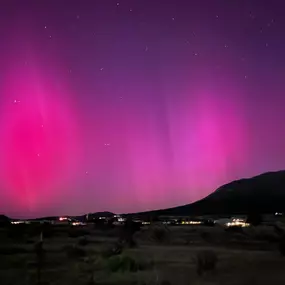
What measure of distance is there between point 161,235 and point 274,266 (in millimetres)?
34073

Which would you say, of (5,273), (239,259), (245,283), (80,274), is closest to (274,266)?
(239,259)

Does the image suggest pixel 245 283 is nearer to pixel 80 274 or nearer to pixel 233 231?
pixel 80 274

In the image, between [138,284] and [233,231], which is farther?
[233,231]

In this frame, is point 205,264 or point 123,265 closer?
point 123,265

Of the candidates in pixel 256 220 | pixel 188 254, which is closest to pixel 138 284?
pixel 188 254

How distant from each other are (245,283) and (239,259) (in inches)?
484

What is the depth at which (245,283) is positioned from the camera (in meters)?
27.0

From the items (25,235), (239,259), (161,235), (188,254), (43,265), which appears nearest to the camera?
(43,265)

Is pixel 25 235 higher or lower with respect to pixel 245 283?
higher

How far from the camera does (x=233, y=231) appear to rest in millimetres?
84000

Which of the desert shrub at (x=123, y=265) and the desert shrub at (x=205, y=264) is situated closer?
the desert shrub at (x=123, y=265)

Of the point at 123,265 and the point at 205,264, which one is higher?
the point at 123,265

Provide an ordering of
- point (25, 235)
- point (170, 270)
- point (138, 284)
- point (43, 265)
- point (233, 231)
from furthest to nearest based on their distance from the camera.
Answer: point (233, 231), point (25, 235), point (43, 265), point (170, 270), point (138, 284)

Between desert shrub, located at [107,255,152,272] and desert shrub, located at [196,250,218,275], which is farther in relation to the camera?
desert shrub, located at [196,250,218,275]
